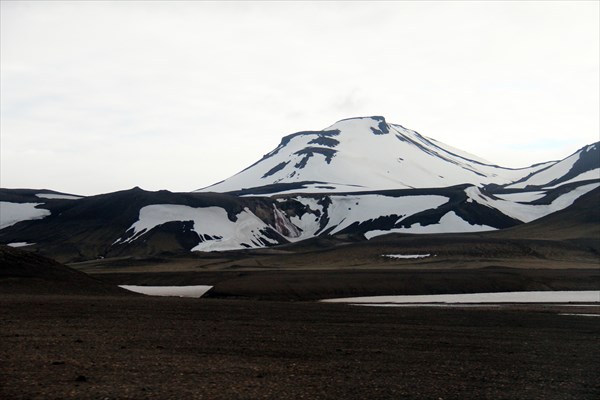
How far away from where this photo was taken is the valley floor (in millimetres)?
18344

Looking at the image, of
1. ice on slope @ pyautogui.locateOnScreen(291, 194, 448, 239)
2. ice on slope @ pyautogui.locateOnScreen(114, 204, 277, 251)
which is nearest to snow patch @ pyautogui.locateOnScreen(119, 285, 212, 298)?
ice on slope @ pyautogui.locateOnScreen(114, 204, 277, 251)

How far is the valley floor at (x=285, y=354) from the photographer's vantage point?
1834 cm

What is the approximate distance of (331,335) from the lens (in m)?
29.8

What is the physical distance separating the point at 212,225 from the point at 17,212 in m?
48.1

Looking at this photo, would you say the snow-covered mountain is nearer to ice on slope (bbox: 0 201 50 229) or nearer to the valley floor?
ice on slope (bbox: 0 201 50 229)

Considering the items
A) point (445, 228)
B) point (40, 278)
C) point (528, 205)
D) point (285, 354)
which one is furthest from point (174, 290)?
point (528, 205)

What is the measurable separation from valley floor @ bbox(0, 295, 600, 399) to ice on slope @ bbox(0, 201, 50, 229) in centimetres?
12657

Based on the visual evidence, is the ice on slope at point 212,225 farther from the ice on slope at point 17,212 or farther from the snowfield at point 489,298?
the snowfield at point 489,298

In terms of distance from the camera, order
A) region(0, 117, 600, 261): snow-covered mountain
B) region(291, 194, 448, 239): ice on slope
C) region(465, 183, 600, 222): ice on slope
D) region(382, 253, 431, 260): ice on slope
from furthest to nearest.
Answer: region(465, 183, 600, 222): ice on slope → region(291, 194, 448, 239): ice on slope → region(0, 117, 600, 261): snow-covered mountain → region(382, 253, 431, 260): ice on slope

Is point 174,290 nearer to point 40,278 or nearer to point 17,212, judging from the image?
point 40,278

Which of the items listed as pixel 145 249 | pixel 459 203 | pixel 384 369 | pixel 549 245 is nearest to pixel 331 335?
pixel 384 369

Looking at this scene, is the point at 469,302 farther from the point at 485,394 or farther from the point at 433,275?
the point at 485,394

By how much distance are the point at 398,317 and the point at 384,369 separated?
16.0m

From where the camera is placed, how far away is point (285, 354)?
24391 mm
